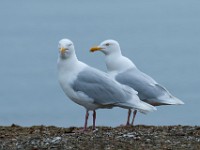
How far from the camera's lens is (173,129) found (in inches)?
450

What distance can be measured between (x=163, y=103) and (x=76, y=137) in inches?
112

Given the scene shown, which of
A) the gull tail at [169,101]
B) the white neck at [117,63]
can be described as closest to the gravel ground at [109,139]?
the gull tail at [169,101]

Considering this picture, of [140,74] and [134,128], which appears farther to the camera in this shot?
[140,74]

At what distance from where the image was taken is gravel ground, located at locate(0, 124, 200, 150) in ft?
32.8

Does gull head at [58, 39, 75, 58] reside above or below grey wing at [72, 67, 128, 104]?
above

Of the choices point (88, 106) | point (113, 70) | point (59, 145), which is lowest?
point (59, 145)

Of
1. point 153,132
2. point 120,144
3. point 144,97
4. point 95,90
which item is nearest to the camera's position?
point 120,144

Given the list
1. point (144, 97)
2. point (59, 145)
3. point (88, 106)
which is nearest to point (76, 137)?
point (59, 145)

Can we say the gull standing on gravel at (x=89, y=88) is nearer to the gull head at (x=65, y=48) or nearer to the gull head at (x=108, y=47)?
the gull head at (x=65, y=48)

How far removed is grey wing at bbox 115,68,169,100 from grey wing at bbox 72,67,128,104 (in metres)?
1.09

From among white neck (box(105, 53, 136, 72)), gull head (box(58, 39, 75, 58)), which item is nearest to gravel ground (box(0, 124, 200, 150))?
gull head (box(58, 39, 75, 58))

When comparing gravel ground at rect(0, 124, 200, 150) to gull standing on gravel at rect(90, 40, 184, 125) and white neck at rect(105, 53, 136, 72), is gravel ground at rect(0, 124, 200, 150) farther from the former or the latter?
white neck at rect(105, 53, 136, 72)

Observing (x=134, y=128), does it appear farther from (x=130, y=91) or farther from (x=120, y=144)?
(x=120, y=144)

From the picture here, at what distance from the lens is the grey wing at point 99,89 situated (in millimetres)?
11664
